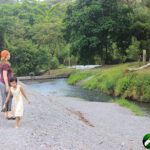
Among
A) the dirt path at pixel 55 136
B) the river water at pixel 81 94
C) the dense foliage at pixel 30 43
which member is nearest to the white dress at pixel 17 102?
the dirt path at pixel 55 136

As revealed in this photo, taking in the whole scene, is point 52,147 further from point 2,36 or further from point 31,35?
point 31,35

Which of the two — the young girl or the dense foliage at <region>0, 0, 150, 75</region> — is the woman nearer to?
the young girl

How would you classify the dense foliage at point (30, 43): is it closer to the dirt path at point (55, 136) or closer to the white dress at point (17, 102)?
the dirt path at point (55, 136)

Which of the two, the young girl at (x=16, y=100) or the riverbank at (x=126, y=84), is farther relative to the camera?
the riverbank at (x=126, y=84)

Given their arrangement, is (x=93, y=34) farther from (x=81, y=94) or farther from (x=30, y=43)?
(x=30, y=43)

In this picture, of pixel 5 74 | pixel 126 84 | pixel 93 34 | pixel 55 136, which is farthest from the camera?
pixel 93 34

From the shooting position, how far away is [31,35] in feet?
189

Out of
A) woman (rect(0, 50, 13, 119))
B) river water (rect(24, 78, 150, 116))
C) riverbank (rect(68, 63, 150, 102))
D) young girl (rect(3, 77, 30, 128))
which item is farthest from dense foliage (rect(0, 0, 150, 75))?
young girl (rect(3, 77, 30, 128))

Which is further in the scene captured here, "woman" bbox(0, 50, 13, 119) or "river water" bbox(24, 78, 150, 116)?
"river water" bbox(24, 78, 150, 116)

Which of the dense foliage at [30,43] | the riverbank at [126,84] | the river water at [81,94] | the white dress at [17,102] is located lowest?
the river water at [81,94]

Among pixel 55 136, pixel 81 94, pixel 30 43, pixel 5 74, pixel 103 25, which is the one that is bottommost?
pixel 81 94

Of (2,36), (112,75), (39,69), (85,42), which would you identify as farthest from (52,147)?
(39,69)

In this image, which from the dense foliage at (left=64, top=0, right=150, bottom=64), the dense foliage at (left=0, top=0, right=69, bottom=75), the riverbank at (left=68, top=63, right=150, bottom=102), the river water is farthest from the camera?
the dense foliage at (left=0, top=0, right=69, bottom=75)

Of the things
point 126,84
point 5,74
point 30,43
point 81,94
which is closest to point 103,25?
point 81,94
